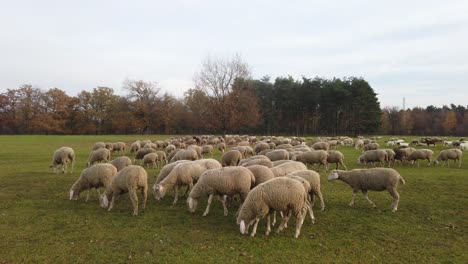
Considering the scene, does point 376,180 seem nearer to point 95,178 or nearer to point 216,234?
point 216,234

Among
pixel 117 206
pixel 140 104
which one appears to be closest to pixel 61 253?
pixel 117 206

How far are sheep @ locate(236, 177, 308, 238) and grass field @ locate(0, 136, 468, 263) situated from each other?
410mm

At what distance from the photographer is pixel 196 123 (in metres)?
89.6

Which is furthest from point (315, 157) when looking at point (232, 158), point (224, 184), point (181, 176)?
point (224, 184)

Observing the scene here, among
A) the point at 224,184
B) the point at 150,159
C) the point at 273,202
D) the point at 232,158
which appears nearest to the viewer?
the point at 273,202

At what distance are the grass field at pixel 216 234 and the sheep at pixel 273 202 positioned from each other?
16.2 inches

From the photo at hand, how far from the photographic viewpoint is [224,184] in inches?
409

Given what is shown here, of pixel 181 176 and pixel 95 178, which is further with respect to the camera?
pixel 95 178

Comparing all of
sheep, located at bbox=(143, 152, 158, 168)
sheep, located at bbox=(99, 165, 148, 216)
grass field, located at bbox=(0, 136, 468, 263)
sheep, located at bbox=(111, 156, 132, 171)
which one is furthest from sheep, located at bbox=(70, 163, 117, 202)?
sheep, located at bbox=(143, 152, 158, 168)

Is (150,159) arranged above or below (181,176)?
below

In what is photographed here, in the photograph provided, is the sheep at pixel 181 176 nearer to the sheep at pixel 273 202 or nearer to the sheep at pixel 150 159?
the sheep at pixel 273 202

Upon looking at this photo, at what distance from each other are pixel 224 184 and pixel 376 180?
5.53 m

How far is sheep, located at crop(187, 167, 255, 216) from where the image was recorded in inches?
405

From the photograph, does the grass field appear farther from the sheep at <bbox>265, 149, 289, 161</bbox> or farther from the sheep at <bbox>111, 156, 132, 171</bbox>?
the sheep at <bbox>265, 149, 289, 161</bbox>
